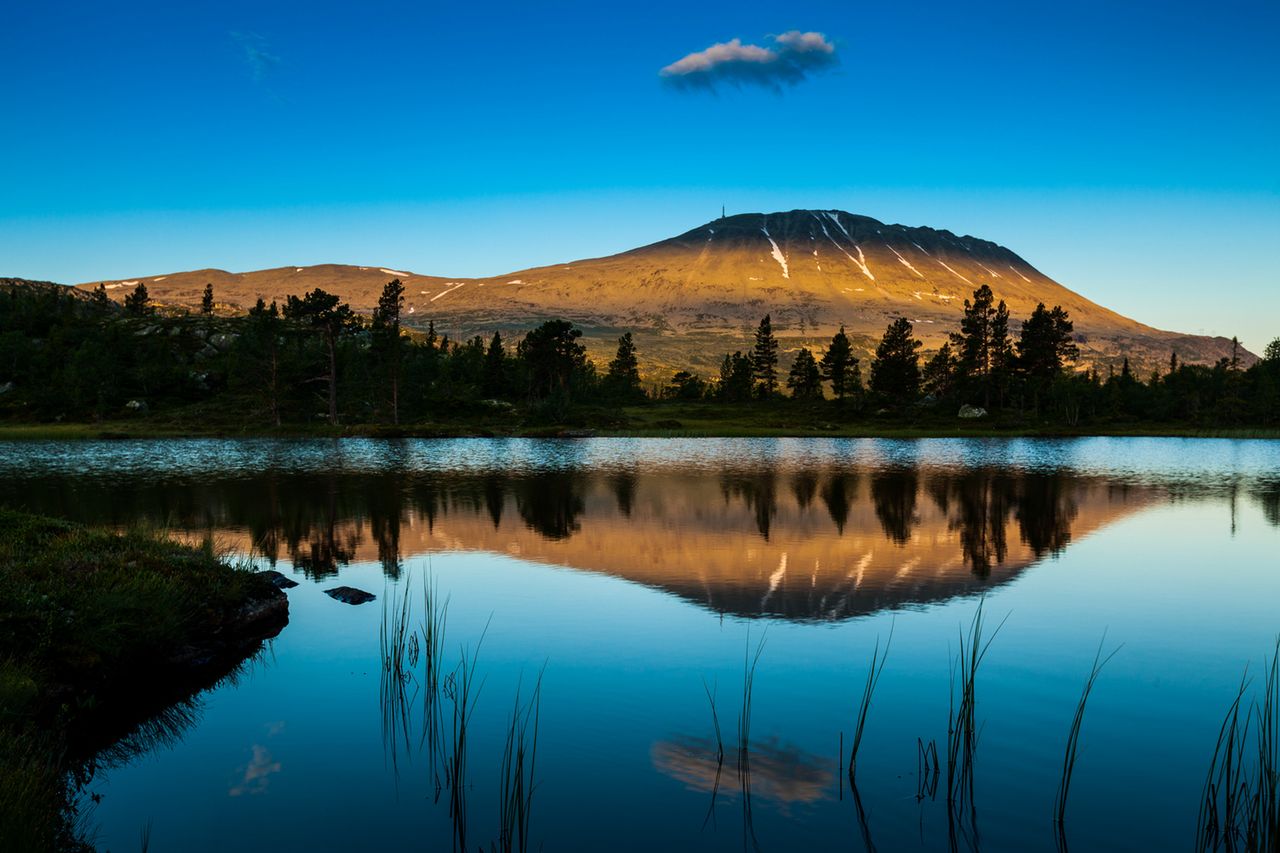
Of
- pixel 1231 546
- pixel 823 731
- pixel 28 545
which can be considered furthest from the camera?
pixel 1231 546

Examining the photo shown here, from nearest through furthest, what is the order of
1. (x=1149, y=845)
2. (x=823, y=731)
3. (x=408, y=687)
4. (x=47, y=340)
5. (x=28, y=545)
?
(x=1149, y=845)
(x=823, y=731)
(x=408, y=687)
(x=28, y=545)
(x=47, y=340)

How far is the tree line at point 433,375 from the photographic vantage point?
118188 mm

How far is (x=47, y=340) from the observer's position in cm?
14162

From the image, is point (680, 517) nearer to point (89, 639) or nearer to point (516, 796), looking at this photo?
point (89, 639)

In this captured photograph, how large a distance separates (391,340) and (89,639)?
108 meters

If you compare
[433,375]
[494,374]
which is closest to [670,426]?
[494,374]

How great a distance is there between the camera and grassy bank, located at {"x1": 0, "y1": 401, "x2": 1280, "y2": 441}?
105312 millimetres

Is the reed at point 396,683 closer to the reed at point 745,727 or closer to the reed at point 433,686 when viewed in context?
the reed at point 433,686

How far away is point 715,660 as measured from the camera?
60.0 feet

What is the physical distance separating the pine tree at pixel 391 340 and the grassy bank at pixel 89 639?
96020mm

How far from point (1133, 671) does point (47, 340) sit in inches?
6639

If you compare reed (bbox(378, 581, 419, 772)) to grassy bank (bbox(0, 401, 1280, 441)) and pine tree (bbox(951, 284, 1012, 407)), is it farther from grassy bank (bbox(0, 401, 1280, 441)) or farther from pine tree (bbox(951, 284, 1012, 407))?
pine tree (bbox(951, 284, 1012, 407))

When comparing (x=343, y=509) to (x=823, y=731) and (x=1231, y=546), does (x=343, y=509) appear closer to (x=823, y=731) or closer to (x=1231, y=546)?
(x=823, y=731)

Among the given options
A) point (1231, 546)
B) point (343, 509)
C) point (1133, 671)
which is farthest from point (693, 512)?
point (1133, 671)
